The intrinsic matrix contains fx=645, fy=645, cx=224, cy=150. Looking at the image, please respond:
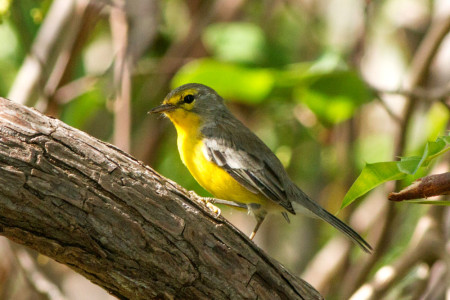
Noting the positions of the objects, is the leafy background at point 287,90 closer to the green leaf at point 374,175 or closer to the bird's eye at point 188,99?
the bird's eye at point 188,99

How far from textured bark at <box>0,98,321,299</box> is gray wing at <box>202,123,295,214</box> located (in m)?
1.23

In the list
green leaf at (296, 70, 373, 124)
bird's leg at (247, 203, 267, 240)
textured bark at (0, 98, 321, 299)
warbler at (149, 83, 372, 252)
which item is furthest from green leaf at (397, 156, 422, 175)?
green leaf at (296, 70, 373, 124)

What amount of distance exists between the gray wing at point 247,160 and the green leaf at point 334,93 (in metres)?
0.76

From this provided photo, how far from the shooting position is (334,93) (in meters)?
5.27

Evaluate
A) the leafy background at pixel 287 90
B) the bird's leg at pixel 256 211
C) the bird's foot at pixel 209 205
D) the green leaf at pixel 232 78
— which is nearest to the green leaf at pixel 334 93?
the leafy background at pixel 287 90

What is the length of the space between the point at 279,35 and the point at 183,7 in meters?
Answer: 1.24

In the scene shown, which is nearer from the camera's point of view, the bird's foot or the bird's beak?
the bird's foot

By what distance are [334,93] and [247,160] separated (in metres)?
1.18

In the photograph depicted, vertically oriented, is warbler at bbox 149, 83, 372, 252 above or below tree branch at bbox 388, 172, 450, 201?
above

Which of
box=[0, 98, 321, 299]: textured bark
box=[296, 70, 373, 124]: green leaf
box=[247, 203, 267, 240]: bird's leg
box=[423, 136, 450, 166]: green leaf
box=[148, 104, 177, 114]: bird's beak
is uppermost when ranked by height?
box=[296, 70, 373, 124]: green leaf

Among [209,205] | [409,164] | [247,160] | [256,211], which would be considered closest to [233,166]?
[247,160]

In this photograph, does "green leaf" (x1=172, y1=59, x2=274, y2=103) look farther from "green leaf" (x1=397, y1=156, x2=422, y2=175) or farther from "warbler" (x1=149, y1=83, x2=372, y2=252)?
"green leaf" (x1=397, y1=156, x2=422, y2=175)

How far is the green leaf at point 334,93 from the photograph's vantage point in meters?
5.04

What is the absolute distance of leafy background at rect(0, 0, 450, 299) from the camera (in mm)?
5211
